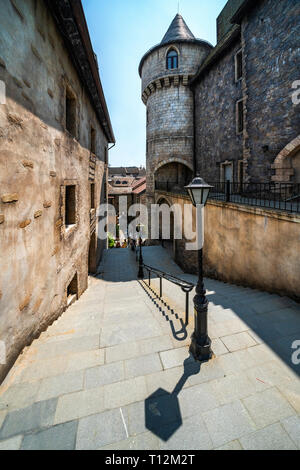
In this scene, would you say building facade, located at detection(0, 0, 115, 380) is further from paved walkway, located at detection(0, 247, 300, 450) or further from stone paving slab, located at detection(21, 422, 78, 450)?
stone paving slab, located at detection(21, 422, 78, 450)

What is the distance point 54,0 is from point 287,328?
25.3 feet

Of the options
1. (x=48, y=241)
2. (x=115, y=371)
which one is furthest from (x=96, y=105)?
(x=115, y=371)

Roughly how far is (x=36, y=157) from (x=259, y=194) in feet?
32.6

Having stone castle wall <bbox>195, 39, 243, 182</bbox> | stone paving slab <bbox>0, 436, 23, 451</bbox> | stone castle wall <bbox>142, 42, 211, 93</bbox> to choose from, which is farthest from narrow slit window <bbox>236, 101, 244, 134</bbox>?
stone paving slab <bbox>0, 436, 23, 451</bbox>

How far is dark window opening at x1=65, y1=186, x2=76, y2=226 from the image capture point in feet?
22.0

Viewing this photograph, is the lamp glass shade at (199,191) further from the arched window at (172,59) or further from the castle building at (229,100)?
the arched window at (172,59)

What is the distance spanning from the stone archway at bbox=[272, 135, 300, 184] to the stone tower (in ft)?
31.8

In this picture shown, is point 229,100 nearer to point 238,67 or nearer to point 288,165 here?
point 238,67

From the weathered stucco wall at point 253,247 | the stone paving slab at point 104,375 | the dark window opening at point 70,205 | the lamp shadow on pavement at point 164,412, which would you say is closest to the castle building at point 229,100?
the weathered stucco wall at point 253,247

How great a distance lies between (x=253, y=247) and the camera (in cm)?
713

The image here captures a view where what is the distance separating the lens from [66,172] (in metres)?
5.75

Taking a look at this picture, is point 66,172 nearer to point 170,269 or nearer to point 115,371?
point 115,371

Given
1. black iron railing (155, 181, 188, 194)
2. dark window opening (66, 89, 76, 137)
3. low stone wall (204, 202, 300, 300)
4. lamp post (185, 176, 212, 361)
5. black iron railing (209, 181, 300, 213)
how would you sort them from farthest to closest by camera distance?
black iron railing (155, 181, 188, 194)
black iron railing (209, 181, 300, 213)
dark window opening (66, 89, 76, 137)
low stone wall (204, 202, 300, 300)
lamp post (185, 176, 212, 361)

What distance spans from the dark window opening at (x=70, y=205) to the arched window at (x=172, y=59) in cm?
1740
